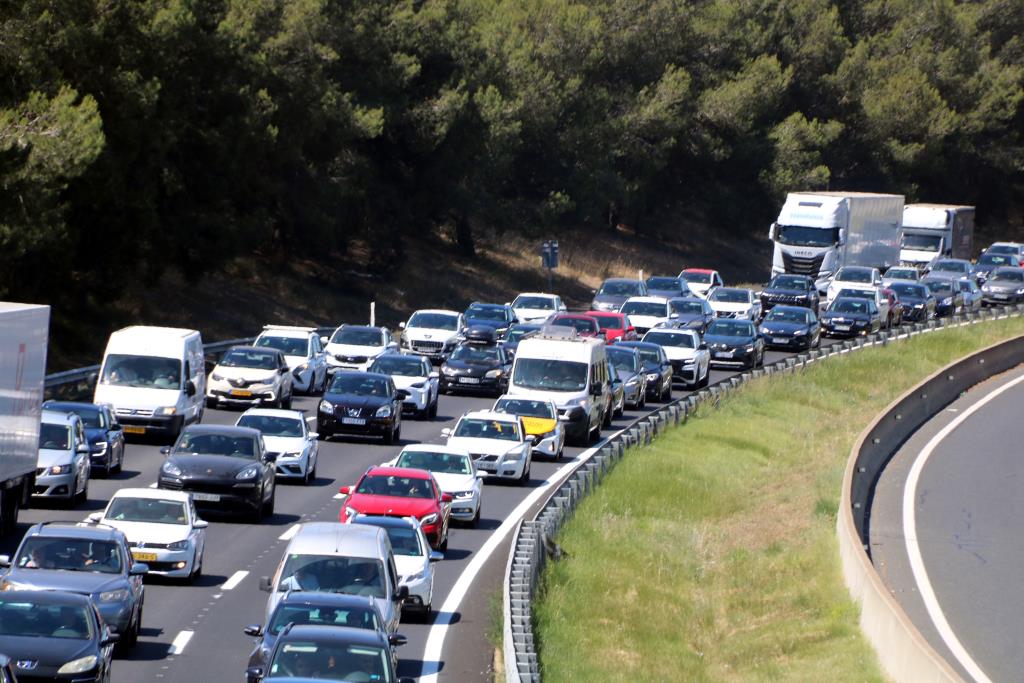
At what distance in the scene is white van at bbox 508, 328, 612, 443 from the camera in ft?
124

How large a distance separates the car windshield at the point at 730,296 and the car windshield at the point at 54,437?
3522cm

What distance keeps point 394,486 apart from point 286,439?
613 centimetres

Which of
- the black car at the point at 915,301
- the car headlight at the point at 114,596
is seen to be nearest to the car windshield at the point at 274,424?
the car headlight at the point at 114,596

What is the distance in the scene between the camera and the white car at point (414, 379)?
40.2m

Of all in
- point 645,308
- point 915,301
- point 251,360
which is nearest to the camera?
point 251,360

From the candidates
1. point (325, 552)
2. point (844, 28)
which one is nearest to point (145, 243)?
point (325, 552)

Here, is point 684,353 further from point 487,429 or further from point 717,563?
point 717,563

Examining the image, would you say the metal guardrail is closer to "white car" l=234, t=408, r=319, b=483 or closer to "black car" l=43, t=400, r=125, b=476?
"white car" l=234, t=408, r=319, b=483

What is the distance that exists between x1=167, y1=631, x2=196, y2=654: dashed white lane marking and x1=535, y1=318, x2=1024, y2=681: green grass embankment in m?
4.00

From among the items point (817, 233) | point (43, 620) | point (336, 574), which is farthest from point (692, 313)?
point (43, 620)

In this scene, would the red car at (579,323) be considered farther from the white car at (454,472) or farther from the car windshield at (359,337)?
the white car at (454,472)

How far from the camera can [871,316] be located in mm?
59125

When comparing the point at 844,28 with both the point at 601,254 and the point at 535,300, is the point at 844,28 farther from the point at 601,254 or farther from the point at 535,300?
the point at 535,300

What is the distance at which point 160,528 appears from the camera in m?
22.4
